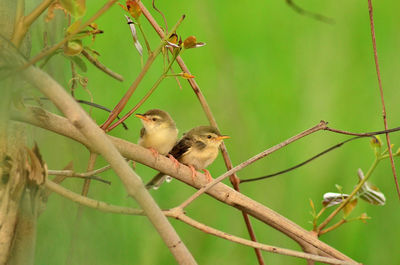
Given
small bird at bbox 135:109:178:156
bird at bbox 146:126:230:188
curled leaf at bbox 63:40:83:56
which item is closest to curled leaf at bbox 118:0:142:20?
curled leaf at bbox 63:40:83:56

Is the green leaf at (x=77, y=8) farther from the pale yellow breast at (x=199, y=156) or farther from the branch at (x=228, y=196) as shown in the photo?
the pale yellow breast at (x=199, y=156)

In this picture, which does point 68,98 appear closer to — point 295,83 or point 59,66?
point 59,66

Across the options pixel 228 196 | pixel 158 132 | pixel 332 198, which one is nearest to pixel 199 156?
pixel 158 132

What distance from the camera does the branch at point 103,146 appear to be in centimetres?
21

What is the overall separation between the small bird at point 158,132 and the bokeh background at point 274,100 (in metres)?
0.09

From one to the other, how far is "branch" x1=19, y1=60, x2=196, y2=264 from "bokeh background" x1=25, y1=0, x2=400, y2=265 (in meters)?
0.53

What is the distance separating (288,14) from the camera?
1.13 m

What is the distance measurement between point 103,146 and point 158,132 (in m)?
0.50

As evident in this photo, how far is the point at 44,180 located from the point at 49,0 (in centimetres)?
8

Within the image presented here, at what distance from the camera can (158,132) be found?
2.39 ft

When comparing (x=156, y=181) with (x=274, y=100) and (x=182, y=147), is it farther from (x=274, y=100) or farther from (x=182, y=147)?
(x=274, y=100)

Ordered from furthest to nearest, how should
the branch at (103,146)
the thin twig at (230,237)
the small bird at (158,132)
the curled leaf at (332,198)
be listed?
the small bird at (158,132) → the curled leaf at (332,198) → the thin twig at (230,237) → the branch at (103,146)

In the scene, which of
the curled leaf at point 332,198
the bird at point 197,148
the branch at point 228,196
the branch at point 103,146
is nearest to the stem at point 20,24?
the branch at point 103,146

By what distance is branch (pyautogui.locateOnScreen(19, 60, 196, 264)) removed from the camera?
8.2 inches
